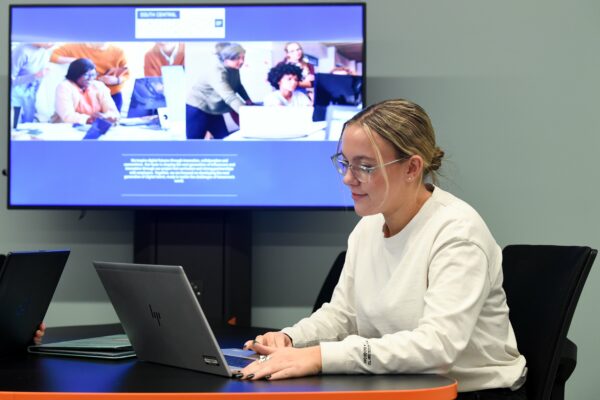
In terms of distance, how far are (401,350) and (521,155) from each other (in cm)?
232

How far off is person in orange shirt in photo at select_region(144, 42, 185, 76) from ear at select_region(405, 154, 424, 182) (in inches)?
71.3

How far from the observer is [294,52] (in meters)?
3.65

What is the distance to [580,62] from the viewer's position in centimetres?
386

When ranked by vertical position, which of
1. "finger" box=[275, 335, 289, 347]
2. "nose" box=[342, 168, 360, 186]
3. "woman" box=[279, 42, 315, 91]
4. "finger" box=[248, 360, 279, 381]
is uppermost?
"woman" box=[279, 42, 315, 91]

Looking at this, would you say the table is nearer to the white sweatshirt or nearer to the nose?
the white sweatshirt

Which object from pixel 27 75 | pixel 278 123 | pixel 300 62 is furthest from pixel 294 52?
pixel 27 75

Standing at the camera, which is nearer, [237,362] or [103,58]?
[237,362]

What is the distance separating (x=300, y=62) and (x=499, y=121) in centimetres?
97

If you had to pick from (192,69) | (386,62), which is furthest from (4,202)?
(386,62)

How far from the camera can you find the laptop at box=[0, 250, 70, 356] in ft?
6.37

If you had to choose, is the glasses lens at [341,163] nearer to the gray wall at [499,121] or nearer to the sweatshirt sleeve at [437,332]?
the sweatshirt sleeve at [437,332]

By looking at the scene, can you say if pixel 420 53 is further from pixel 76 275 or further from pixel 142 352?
pixel 142 352

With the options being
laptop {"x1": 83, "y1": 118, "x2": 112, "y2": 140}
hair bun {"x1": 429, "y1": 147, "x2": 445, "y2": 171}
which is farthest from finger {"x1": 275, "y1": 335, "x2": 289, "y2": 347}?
laptop {"x1": 83, "y1": 118, "x2": 112, "y2": 140}

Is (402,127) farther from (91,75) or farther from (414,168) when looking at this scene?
(91,75)
